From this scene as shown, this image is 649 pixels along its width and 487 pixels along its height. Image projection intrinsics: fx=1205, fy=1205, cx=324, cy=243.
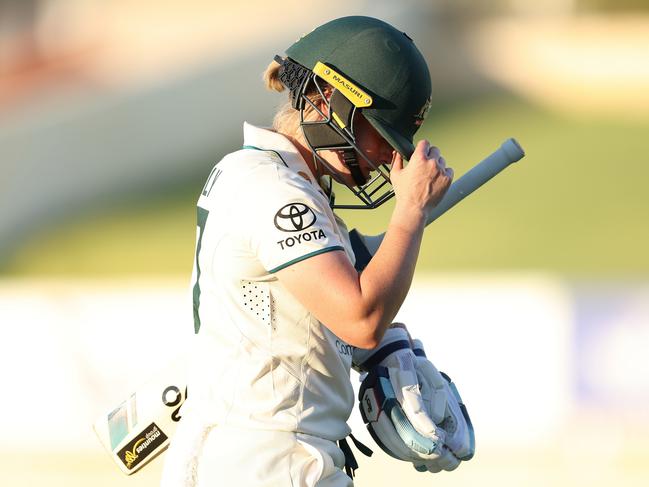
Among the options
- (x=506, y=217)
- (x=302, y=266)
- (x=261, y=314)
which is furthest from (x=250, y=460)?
(x=506, y=217)

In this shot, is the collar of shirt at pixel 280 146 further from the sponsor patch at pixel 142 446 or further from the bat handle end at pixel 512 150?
the sponsor patch at pixel 142 446

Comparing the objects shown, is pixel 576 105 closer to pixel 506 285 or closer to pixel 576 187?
pixel 576 187

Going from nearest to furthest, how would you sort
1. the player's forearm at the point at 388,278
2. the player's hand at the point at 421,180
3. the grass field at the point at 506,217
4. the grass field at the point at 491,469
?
the player's forearm at the point at 388,278 → the player's hand at the point at 421,180 → the grass field at the point at 491,469 → the grass field at the point at 506,217

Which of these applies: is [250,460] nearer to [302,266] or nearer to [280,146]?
[302,266]

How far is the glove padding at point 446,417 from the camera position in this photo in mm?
2934

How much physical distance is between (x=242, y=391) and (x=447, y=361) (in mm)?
4496

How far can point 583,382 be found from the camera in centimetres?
678

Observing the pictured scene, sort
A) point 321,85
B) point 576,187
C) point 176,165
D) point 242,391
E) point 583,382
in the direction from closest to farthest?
point 242,391
point 321,85
point 583,382
point 576,187
point 176,165

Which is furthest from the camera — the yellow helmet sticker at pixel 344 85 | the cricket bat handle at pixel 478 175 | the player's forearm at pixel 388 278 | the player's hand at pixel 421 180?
the cricket bat handle at pixel 478 175

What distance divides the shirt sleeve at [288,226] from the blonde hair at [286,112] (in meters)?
0.25


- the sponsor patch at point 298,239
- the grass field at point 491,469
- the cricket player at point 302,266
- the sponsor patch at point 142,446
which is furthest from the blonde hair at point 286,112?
the grass field at point 491,469

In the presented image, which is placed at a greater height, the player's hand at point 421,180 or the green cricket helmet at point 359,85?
the green cricket helmet at point 359,85

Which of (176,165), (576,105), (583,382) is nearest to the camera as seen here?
(583,382)

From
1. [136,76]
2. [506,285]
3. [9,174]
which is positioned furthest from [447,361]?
[136,76]
